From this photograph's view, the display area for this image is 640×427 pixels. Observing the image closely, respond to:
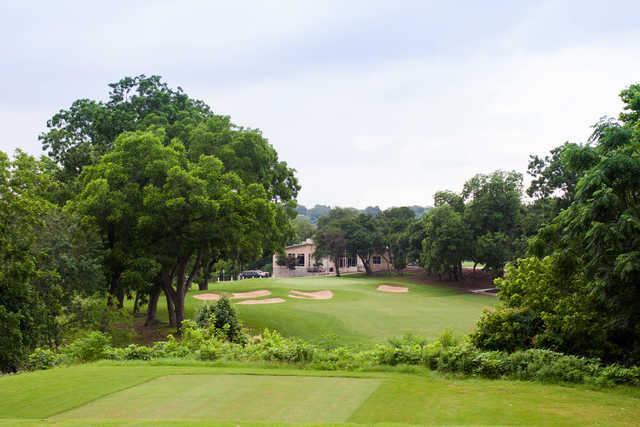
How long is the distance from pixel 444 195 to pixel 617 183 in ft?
171

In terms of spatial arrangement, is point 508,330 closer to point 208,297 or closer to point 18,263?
point 18,263

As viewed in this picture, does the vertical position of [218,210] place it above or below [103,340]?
above

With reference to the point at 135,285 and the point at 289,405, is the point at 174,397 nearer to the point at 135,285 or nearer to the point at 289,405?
the point at 289,405

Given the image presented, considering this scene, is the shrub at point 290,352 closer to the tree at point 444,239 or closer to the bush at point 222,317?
the bush at point 222,317

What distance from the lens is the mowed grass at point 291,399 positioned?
9.14 m

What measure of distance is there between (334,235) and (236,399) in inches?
2278

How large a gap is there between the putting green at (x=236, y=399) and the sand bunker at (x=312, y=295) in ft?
107

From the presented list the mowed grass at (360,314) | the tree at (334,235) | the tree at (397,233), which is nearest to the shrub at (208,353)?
the mowed grass at (360,314)

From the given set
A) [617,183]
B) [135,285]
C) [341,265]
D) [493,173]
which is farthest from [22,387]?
[341,265]

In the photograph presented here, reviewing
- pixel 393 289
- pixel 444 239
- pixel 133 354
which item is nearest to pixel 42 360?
pixel 133 354

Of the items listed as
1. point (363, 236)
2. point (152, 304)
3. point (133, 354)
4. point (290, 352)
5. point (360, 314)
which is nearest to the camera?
point (290, 352)

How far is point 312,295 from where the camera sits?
46812 millimetres

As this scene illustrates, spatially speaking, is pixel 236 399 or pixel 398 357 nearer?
pixel 236 399

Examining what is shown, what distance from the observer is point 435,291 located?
178 feet
